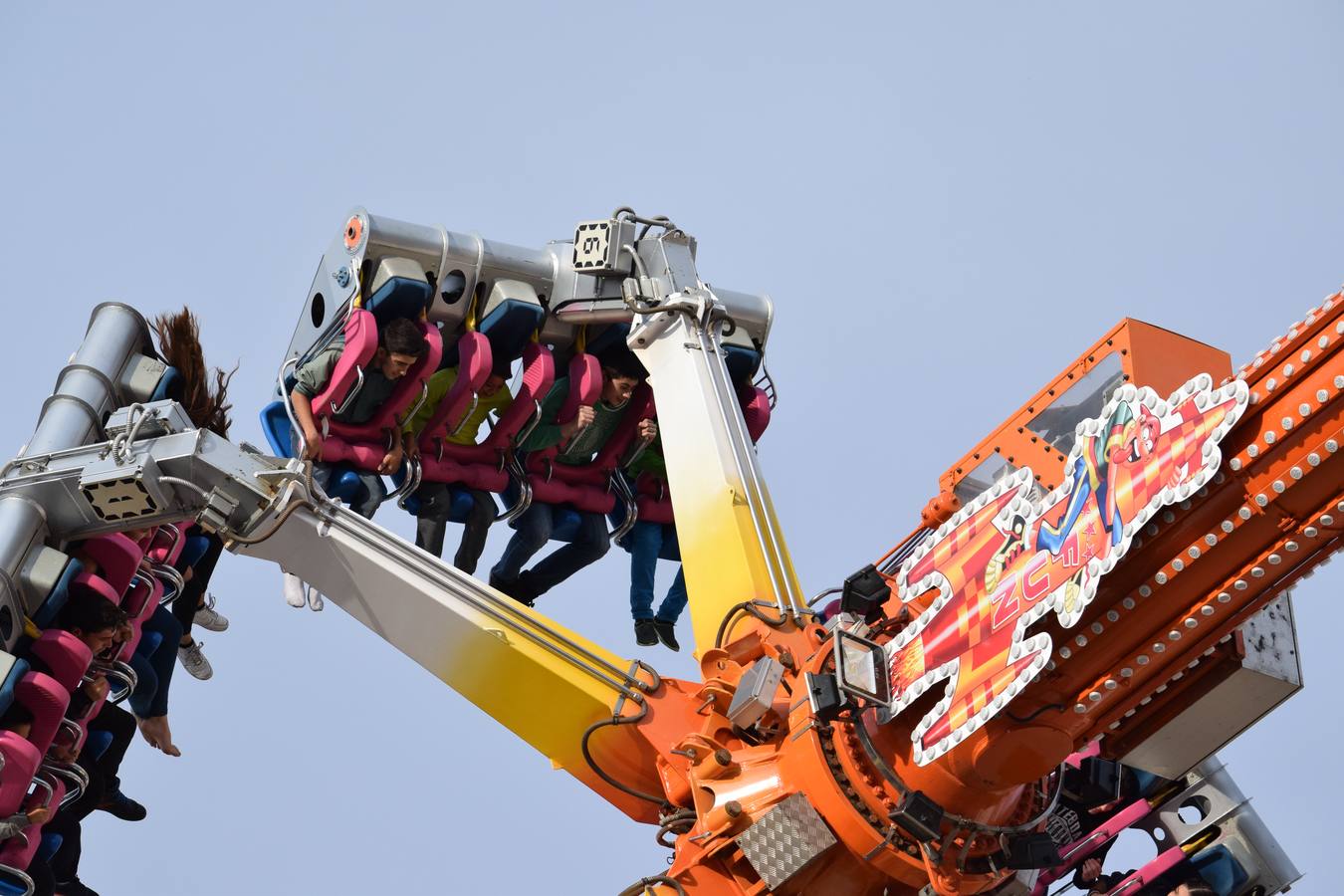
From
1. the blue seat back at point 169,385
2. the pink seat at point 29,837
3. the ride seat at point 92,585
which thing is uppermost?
the blue seat back at point 169,385

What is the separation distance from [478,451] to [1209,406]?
9.16m

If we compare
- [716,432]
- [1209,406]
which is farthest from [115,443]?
[1209,406]

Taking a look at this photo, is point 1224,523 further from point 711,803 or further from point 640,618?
point 640,618

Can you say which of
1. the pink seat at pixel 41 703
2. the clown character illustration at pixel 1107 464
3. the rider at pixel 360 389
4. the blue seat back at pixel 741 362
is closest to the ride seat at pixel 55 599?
the pink seat at pixel 41 703

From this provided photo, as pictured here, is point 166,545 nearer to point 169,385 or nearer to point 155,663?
point 155,663

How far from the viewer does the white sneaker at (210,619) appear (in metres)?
20.7

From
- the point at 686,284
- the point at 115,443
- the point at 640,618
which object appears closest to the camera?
the point at 115,443

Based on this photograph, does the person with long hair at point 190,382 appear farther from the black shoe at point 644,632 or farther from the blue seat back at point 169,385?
the black shoe at point 644,632

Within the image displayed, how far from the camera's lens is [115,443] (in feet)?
54.1

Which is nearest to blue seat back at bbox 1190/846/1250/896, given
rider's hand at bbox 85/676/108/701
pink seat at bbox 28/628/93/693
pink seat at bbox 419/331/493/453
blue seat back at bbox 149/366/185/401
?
pink seat at bbox 419/331/493/453

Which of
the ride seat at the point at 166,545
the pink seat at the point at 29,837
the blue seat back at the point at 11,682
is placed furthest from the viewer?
the ride seat at the point at 166,545

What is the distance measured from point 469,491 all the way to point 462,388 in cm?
113

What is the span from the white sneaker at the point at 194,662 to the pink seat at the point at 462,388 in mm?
3146

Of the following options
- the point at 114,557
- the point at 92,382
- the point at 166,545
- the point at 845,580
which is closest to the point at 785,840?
the point at 845,580
